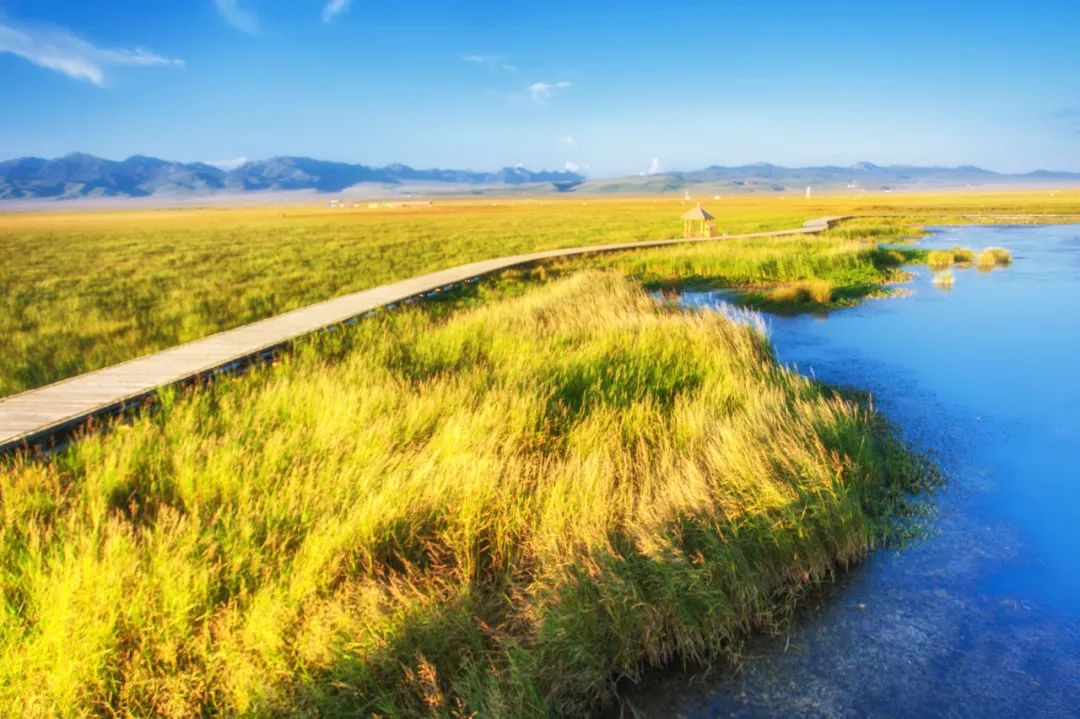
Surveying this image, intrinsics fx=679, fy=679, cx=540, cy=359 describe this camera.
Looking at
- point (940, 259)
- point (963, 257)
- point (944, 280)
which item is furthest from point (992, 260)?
point (944, 280)

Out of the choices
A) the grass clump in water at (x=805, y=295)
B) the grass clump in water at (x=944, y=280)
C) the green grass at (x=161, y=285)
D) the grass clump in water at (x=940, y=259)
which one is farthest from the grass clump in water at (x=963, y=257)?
the green grass at (x=161, y=285)

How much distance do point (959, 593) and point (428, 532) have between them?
3761mm

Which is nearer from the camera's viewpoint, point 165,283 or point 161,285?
point 161,285

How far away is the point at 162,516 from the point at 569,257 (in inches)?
834

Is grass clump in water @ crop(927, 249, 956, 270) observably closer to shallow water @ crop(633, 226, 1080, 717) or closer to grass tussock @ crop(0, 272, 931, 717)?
shallow water @ crop(633, 226, 1080, 717)

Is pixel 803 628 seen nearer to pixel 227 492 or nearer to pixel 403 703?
pixel 403 703

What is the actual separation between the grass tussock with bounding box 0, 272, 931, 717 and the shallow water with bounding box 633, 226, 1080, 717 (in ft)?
1.04

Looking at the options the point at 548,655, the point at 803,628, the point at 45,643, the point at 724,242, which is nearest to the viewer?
the point at 45,643

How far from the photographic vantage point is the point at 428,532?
464 cm

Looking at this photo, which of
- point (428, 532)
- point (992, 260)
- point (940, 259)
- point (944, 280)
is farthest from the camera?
point (940, 259)

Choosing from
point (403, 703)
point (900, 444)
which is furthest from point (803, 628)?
point (900, 444)

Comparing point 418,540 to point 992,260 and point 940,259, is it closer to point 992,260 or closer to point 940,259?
point 940,259

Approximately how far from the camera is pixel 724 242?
27812 millimetres

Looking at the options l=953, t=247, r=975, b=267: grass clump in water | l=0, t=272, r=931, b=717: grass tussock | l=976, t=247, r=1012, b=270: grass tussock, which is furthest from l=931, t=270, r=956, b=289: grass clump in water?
l=0, t=272, r=931, b=717: grass tussock
